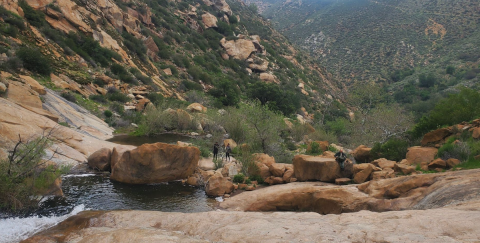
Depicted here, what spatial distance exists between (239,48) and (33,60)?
134 feet

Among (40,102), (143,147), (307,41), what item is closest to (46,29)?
(40,102)

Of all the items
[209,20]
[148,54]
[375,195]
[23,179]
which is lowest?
[23,179]

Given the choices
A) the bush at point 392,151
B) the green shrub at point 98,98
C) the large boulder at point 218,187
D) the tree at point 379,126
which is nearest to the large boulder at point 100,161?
the large boulder at point 218,187

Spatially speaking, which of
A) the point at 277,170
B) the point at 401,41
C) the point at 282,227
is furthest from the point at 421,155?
the point at 401,41

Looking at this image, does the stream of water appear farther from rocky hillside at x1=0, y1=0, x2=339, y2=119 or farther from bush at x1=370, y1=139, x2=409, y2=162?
rocky hillside at x1=0, y1=0, x2=339, y2=119

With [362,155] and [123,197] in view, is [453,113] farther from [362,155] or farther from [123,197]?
[123,197]

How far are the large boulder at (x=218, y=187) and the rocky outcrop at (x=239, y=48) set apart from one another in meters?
46.3

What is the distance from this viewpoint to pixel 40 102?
59.6 feet

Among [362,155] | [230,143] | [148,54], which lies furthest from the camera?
[148,54]

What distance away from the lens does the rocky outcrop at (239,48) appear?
58.0m

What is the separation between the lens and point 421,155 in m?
12.5

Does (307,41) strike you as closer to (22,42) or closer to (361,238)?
(22,42)

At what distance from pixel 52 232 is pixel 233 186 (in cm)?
817

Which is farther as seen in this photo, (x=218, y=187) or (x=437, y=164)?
(x=218, y=187)
